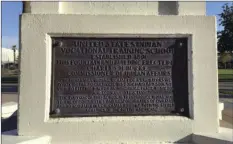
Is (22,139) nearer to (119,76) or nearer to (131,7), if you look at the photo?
(119,76)

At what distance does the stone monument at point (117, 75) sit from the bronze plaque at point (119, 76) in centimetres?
1

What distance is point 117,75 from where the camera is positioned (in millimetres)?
4062

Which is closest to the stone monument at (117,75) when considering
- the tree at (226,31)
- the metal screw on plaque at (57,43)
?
the metal screw on plaque at (57,43)

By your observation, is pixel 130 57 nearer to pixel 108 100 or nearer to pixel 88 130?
pixel 108 100

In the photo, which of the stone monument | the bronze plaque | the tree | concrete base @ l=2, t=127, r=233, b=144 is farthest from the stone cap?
the tree

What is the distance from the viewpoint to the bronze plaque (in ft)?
13.1

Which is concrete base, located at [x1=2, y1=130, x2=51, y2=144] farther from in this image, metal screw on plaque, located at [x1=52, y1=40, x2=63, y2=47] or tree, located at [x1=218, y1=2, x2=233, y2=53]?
tree, located at [x1=218, y1=2, x2=233, y2=53]

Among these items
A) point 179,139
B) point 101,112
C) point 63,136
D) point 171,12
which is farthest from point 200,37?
point 63,136

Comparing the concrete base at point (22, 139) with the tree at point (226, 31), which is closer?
the concrete base at point (22, 139)

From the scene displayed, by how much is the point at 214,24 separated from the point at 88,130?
1.98 m

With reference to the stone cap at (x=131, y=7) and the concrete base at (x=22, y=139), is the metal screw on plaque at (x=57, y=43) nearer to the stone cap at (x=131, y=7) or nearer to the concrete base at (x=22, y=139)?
the stone cap at (x=131, y=7)

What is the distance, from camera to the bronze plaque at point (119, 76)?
3998 millimetres

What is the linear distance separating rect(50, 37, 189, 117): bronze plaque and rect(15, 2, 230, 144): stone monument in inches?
0.5

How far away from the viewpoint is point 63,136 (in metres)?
3.83
